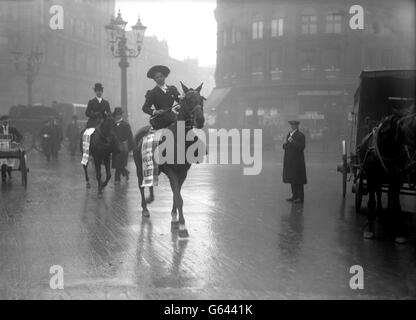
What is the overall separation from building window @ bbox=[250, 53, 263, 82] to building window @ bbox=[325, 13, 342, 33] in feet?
19.9

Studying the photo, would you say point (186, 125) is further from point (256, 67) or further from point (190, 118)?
point (256, 67)

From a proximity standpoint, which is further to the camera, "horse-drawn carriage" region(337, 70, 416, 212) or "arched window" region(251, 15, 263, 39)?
"arched window" region(251, 15, 263, 39)

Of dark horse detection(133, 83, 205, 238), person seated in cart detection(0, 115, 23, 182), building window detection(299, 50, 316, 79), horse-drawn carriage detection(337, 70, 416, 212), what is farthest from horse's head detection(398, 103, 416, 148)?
building window detection(299, 50, 316, 79)

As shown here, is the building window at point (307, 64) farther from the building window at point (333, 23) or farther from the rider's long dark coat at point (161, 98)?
the rider's long dark coat at point (161, 98)

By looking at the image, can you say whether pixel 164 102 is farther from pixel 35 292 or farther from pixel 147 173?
pixel 35 292

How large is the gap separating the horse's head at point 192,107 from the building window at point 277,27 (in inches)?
1431

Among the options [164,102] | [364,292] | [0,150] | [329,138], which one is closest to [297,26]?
[329,138]

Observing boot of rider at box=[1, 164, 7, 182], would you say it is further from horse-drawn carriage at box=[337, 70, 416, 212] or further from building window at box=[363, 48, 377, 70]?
building window at box=[363, 48, 377, 70]

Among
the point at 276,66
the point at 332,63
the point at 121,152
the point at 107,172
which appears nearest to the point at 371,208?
the point at 107,172

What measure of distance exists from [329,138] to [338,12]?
433 inches

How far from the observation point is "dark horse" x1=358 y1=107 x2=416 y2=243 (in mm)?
6738

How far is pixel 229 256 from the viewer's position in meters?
6.18

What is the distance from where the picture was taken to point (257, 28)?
4338 centimetres

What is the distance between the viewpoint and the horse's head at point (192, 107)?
23.1 feet
